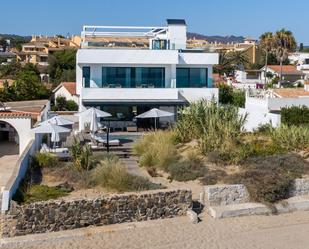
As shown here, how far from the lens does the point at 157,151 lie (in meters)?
22.0

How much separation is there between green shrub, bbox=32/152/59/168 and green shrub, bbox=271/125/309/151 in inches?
386

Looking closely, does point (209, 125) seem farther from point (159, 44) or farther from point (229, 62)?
point (229, 62)

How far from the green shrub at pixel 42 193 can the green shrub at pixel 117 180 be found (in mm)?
1332

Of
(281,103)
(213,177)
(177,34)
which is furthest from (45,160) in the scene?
(177,34)

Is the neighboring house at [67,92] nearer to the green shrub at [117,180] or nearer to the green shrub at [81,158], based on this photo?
the green shrub at [81,158]

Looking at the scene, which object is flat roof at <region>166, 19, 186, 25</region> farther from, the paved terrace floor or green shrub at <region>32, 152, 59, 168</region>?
green shrub at <region>32, 152, 59, 168</region>

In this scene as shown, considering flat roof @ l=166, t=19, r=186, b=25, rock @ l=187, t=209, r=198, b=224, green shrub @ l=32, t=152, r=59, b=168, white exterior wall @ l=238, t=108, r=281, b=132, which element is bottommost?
rock @ l=187, t=209, r=198, b=224

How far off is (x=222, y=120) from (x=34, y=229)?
12.0m

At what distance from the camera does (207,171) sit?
776 inches

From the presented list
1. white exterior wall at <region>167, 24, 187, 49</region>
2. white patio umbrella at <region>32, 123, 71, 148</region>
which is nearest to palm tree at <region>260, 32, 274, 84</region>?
white exterior wall at <region>167, 24, 187, 49</region>

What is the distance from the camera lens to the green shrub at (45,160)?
20.9m

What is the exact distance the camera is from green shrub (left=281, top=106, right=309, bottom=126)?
29469 millimetres

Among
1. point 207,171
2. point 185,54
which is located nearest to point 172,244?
point 207,171

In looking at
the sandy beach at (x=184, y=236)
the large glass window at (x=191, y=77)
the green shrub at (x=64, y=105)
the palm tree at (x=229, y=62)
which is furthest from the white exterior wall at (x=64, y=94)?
the sandy beach at (x=184, y=236)
